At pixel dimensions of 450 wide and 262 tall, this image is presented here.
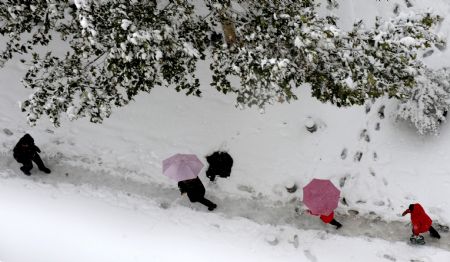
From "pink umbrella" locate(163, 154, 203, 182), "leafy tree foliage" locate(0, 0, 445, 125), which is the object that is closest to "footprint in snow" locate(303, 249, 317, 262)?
"pink umbrella" locate(163, 154, 203, 182)

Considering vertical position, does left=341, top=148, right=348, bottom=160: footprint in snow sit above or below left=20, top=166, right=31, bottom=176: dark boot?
below

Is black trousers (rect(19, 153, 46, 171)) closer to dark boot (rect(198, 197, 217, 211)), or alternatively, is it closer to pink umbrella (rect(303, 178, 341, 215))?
dark boot (rect(198, 197, 217, 211))

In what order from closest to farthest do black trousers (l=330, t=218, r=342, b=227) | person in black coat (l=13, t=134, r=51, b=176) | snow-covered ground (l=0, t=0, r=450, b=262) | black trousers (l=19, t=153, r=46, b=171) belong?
1. snow-covered ground (l=0, t=0, r=450, b=262)
2. black trousers (l=330, t=218, r=342, b=227)
3. person in black coat (l=13, t=134, r=51, b=176)
4. black trousers (l=19, t=153, r=46, b=171)

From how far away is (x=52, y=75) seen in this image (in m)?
7.41

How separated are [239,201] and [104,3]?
Result: 16.4 feet

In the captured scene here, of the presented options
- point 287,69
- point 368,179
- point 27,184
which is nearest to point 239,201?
point 368,179

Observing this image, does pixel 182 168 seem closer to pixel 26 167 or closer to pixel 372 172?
pixel 26 167

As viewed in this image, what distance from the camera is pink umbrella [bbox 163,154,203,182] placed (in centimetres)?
857

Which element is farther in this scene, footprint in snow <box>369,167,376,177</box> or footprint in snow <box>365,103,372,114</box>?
footprint in snow <box>365,103,372,114</box>

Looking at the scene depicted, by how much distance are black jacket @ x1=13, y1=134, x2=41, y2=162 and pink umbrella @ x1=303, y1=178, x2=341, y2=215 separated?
5.64m

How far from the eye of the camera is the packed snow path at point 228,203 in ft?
29.9

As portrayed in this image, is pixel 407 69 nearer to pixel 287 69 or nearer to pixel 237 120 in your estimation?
pixel 287 69

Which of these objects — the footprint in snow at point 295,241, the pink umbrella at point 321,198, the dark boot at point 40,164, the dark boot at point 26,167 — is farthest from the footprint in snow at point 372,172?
the dark boot at point 26,167

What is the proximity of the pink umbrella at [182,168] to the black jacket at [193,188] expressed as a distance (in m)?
0.32
